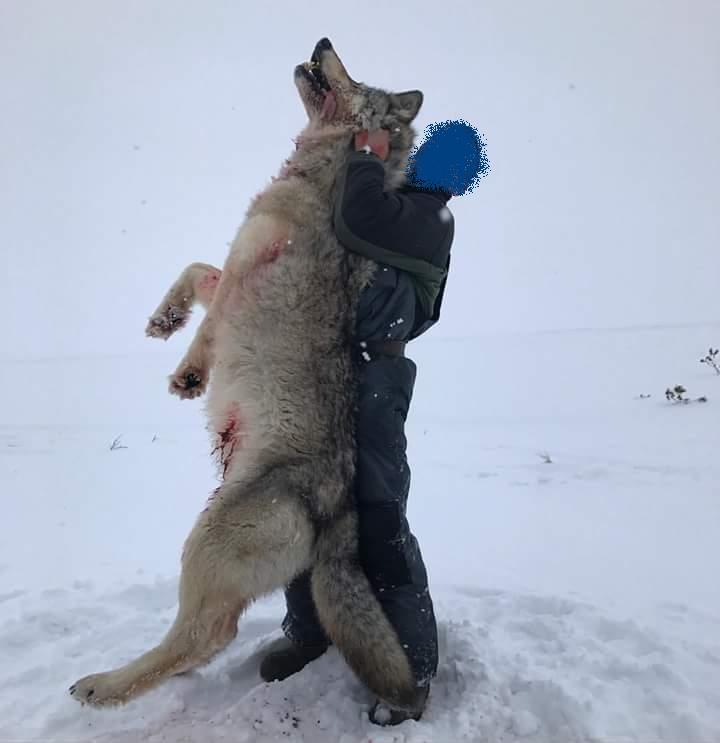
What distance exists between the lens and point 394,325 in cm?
238

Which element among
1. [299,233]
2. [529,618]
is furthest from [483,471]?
[299,233]

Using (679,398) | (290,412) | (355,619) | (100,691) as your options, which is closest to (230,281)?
(290,412)

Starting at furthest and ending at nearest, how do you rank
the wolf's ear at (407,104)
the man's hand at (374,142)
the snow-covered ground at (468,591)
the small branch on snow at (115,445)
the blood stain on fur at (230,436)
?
the small branch on snow at (115,445) → the wolf's ear at (407,104) → the man's hand at (374,142) → the blood stain on fur at (230,436) → the snow-covered ground at (468,591)

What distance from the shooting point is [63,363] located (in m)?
20.8

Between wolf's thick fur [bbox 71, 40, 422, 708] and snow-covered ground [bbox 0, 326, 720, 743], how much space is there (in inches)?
11.8

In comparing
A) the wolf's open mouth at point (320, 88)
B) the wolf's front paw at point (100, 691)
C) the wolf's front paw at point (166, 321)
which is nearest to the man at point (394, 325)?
the wolf's open mouth at point (320, 88)

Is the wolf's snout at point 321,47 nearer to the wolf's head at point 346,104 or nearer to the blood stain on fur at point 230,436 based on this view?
the wolf's head at point 346,104

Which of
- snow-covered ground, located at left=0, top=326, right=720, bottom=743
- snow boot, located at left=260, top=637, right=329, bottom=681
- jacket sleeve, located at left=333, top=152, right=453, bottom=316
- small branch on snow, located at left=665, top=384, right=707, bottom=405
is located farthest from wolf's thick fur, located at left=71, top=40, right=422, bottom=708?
small branch on snow, located at left=665, top=384, right=707, bottom=405

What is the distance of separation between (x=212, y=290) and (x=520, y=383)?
11.9 meters

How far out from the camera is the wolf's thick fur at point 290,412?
207 centimetres

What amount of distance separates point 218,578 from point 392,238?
52.8 inches

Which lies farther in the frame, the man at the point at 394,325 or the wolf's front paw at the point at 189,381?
the wolf's front paw at the point at 189,381

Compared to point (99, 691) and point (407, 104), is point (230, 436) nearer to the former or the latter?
point (99, 691)

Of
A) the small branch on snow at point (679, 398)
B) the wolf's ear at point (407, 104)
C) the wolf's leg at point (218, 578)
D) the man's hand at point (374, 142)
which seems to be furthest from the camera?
the small branch on snow at point (679, 398)
